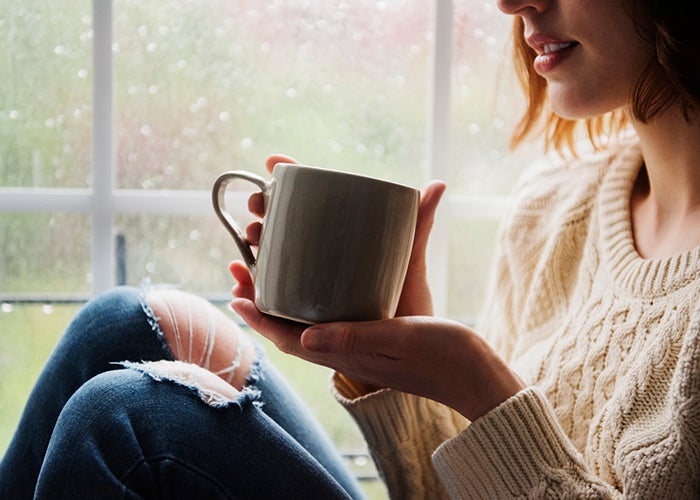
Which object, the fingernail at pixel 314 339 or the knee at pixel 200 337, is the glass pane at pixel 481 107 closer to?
the knee at pixel 200 337

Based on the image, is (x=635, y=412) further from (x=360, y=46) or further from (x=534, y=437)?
(x=360, y=46)

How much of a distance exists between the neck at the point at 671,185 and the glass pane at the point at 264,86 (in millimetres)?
490

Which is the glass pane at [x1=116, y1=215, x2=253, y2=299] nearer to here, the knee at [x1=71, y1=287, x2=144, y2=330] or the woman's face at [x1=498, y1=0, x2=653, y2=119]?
the knee at [x1=71, y1=287, x2=144, y2=330]

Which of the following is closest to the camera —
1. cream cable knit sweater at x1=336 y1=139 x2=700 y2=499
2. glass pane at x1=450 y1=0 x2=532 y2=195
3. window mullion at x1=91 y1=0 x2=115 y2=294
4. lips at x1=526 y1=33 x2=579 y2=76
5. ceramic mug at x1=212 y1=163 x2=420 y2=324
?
ceramic mug at x1=212 y1=163 x2=420 y2=324

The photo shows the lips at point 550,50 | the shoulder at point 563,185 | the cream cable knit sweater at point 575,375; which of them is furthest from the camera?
the shoulder at point 563,185

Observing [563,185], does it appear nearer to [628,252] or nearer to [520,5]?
[628,252]

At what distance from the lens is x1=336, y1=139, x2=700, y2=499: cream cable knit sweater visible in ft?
2.39

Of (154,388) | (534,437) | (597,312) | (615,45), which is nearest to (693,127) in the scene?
(615,45)

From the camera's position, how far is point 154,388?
0.76 m

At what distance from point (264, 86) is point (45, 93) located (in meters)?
0.35

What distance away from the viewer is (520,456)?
0.75 metres

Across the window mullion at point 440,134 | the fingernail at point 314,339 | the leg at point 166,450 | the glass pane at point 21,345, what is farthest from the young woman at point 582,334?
the glass pane at point 21,345

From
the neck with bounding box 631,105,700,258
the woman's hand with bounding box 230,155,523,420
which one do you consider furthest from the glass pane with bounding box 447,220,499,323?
the woman's hand with bounding box 230,155,523,420

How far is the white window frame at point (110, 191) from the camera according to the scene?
1.18 meters
